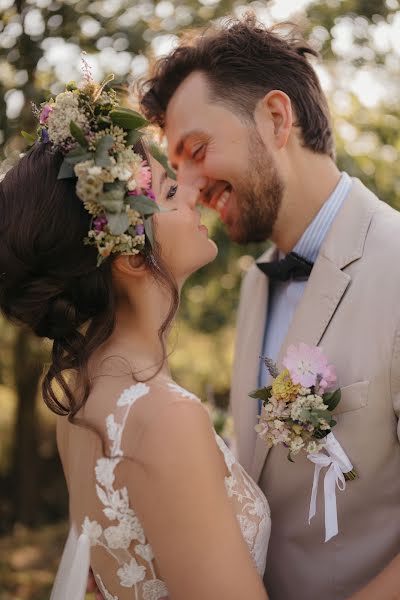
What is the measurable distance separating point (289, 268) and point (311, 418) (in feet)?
3.52

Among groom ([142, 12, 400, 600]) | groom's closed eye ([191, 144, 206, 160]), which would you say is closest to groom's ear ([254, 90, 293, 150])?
groom ([142, 12, 400, 600])

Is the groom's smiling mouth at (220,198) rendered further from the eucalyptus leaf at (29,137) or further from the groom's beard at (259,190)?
the eucalyptus leaf at (29,137)

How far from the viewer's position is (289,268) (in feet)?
11.6

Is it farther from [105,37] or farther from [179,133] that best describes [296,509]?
[105,37]

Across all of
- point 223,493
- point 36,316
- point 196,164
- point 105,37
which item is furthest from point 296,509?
point 105,37

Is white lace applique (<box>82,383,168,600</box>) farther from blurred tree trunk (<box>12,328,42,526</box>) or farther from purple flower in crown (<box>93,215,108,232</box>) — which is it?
blurred tree trunk (<box>12,328,42,526</box>)

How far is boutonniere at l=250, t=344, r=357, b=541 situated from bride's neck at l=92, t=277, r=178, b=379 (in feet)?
1.47

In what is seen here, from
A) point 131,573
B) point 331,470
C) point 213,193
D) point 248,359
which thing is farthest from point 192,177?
point 131,573

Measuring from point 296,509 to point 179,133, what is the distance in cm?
194

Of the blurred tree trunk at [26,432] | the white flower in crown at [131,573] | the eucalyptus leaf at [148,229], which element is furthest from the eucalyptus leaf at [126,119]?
the blurred tree trunk at [26,432]

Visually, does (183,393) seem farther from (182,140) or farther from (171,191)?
(182,140)

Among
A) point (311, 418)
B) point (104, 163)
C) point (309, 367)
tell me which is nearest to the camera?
point (104, 163)

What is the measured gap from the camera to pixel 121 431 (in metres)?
2.36

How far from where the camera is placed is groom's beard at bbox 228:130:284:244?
139 inches
